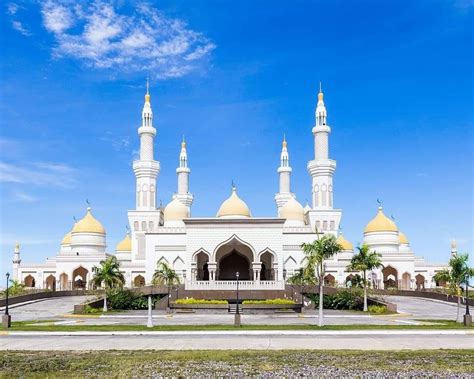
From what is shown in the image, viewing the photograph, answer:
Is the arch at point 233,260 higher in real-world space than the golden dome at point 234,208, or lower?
lower

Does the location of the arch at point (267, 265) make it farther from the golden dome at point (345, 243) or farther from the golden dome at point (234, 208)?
the golden dome at point (345, 243)

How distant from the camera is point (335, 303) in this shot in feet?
149

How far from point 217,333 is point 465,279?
1592 cm

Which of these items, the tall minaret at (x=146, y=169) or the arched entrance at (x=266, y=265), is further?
the tall minaret at (x=146, y=169)

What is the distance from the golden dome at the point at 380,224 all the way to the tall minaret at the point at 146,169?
28.8 m

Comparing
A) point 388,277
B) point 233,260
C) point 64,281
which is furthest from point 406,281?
point 64,281

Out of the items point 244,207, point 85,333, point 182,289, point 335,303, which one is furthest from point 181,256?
point 85,333

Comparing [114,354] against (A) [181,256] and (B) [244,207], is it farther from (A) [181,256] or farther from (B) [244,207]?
(A) [181,256]

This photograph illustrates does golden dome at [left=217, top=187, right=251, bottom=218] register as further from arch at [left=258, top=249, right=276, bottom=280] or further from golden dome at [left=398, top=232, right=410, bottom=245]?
golden dome at [left=398, top=232, right=410, bottom=245]

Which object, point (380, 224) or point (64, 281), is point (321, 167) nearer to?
point (380, 224)

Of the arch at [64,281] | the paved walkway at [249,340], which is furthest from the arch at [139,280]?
the paved walkway at [249,340]

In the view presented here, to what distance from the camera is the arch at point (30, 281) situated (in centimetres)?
7719

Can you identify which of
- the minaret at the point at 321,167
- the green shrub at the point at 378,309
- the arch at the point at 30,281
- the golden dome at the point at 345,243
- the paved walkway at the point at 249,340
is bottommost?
the green shrub at the point at 378,309

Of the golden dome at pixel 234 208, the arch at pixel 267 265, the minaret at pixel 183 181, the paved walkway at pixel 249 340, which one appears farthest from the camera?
the minaret at pixel 183 181
